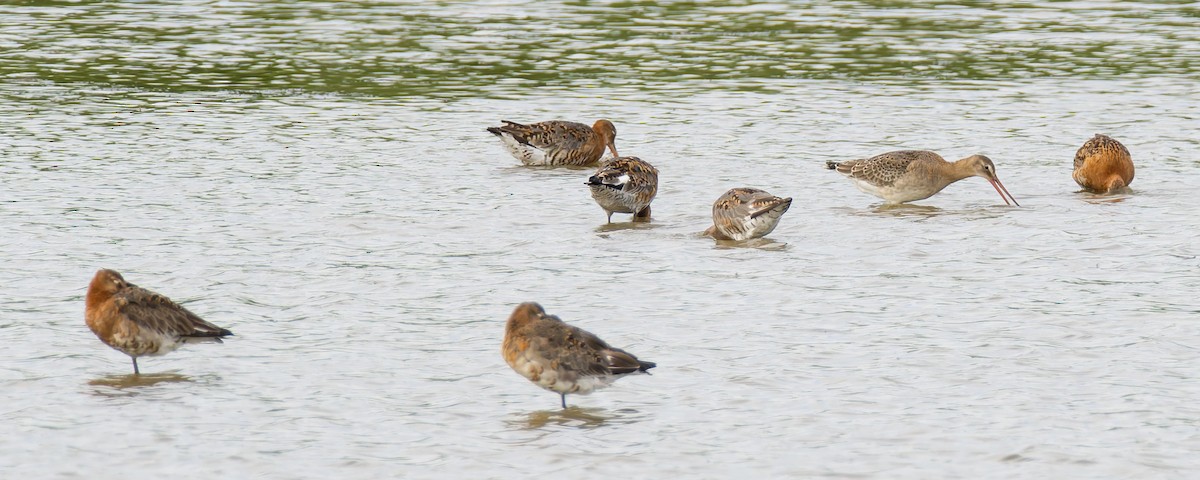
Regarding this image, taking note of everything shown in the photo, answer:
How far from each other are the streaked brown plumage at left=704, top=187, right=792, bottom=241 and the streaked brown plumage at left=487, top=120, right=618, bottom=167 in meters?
5.53

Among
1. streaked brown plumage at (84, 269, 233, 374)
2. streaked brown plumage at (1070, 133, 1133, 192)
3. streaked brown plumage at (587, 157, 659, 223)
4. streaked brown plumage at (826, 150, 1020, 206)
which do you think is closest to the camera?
streaked brown plumage at (84, 269, 233, 374)

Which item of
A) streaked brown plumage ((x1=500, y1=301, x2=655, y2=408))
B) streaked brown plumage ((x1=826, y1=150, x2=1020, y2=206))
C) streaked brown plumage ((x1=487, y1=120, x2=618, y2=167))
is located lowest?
→ streaked brown plumage ((x1=487, y1=120, x2=618, y2=167))

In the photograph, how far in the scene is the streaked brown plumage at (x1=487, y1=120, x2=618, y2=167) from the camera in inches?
816

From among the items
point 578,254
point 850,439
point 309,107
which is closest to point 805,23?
point 309,107

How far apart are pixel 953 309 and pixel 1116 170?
614 centimetres

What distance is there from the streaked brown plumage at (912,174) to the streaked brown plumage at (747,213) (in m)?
2.57

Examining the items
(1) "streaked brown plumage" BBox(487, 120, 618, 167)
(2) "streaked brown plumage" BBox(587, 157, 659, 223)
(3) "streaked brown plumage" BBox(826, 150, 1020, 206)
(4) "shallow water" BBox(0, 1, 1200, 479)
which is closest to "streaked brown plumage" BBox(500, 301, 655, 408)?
(4) "shallow water" BBox(0, 1, 1200, 479)

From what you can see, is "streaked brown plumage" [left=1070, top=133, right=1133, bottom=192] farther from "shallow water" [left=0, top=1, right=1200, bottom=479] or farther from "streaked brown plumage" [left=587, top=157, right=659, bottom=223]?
"streaked brown plumage" [left=587, top=157, right=659, bottom=223]

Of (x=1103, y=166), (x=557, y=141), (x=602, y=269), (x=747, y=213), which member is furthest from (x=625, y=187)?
(x=1103, y=166)

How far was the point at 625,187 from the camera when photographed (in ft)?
53.4

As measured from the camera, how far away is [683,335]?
1182 centimetres

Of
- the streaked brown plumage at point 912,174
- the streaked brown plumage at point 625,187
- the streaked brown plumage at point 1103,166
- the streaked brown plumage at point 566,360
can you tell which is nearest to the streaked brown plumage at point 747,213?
the streaked brown plumage at point 625,187

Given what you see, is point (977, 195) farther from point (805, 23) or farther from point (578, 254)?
point (805, 23)

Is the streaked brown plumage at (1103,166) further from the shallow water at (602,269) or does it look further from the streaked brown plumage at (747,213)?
the streaked brown plumage at (747,213)
